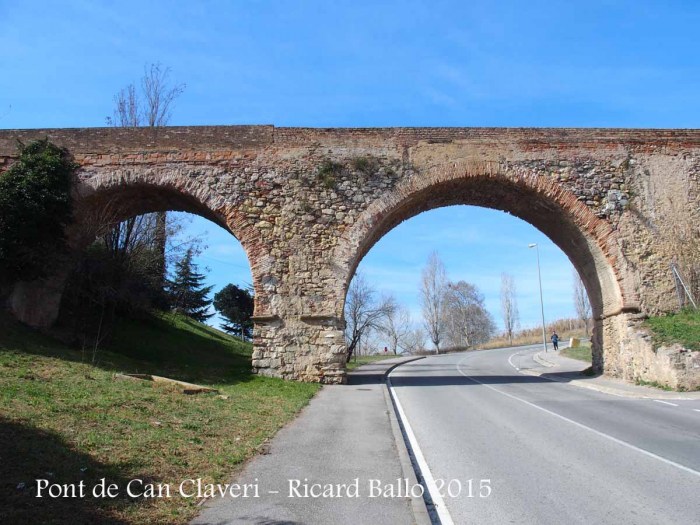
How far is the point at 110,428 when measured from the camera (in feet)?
22.0

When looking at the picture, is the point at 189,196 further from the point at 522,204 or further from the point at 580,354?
the point at 580,354

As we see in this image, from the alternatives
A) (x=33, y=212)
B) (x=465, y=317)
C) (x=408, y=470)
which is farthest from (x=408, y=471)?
(x=465, y=317)

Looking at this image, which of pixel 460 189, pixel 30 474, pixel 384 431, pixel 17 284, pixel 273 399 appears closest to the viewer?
pixel 30 474

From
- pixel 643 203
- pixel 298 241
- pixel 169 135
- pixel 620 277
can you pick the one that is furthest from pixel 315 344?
pixel 643 203

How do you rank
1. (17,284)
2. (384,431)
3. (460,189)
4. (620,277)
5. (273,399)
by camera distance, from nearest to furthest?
(384,431), (273,399), (17,284), (620,277), (460,189)

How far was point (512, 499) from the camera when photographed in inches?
193

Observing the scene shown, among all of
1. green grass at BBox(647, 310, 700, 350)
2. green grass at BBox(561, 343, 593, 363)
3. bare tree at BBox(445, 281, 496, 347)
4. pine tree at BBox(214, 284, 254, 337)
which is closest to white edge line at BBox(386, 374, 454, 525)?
green grass at BBox(647, 310, 700, 350)

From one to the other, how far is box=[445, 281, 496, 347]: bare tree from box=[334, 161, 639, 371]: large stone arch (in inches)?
2116

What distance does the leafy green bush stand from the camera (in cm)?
1412

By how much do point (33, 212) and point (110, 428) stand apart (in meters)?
10.1

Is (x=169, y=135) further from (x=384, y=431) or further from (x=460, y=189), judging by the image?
(x=384, y=431)

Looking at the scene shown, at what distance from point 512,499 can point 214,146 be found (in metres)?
14.1

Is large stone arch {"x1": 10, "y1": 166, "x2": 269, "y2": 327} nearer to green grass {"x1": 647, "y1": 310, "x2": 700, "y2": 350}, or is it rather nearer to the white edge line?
the white edge line

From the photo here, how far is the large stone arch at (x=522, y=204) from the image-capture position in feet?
52.6
